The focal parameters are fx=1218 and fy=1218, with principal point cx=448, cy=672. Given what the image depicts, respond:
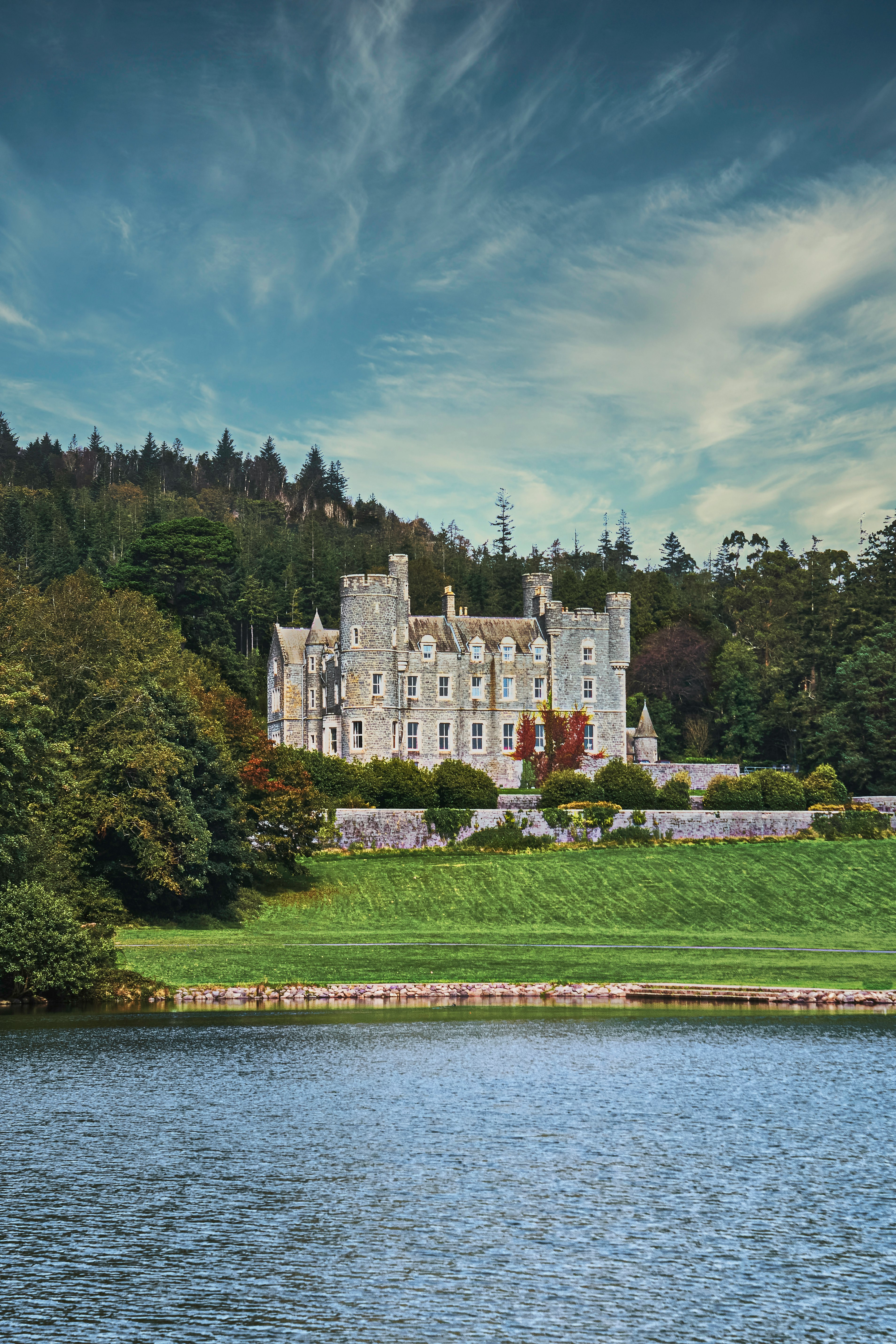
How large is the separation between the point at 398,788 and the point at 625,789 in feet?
38.0

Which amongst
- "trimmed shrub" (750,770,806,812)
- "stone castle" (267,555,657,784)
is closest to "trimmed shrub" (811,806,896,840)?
"trimmed shrub" (750,770,806,812)

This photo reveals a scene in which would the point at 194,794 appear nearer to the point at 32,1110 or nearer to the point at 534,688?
the point at 32,1110

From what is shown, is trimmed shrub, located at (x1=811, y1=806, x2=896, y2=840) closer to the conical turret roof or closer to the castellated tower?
the castellated tower

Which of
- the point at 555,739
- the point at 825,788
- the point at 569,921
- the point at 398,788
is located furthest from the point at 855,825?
the point at 555,739

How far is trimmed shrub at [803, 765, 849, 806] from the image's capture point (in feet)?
213

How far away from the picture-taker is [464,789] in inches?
2366

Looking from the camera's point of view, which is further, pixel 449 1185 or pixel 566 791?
pixel 566 791

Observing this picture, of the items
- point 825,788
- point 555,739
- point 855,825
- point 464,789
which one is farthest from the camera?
point 555,739

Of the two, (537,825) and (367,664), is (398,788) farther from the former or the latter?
(367,664)

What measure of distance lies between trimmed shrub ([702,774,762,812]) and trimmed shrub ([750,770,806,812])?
1.00 ft

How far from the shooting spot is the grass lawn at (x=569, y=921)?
31.2 metres

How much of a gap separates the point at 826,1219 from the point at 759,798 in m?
49.7

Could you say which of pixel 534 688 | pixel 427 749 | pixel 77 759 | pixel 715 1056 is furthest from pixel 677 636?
pixel 715 1056

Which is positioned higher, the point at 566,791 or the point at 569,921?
the point at 566,791
